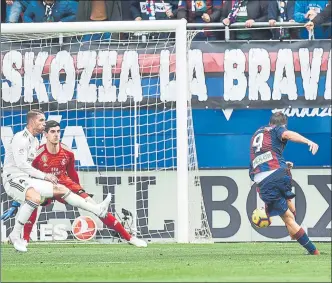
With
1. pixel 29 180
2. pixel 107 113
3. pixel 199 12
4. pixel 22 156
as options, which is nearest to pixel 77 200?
pixel 29 180

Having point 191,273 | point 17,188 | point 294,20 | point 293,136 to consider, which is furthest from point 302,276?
point 294,20

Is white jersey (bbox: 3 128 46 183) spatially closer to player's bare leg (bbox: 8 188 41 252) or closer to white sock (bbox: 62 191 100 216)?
player's bare leg (bbox: 8 188 41 252)

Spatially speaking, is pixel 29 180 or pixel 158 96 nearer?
pixel 29 180

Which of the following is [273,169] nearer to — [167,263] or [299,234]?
[299,234]

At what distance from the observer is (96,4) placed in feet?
62.7

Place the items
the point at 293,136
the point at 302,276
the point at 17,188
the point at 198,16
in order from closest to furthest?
1. the point at 302,276
2. the point at 293,136
3. the point at 17,188
4. the point at 198,16

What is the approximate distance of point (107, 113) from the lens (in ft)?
60.0

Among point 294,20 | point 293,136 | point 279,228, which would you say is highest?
point 294,20

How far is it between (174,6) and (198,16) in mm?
449

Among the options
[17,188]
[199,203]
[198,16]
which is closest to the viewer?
[17,188]

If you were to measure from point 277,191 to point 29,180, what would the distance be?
10.9ft

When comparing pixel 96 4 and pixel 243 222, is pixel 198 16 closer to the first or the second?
pixel 96 4

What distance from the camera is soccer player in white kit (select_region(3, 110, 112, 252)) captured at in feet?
50.0

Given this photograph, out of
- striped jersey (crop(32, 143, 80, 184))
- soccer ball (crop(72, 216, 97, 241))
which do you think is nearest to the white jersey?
striped jersey (crop(32, 143, 80, 184))
